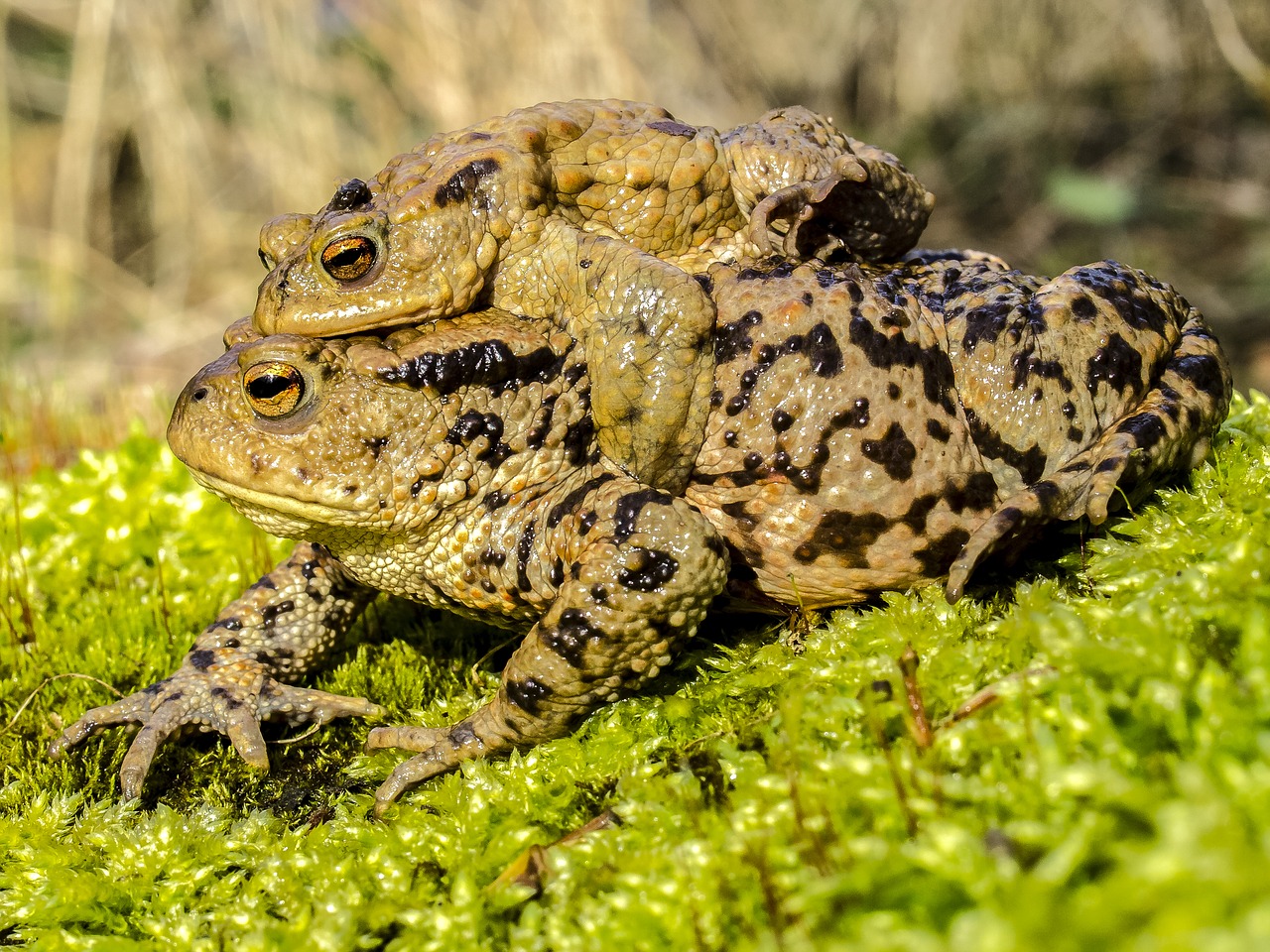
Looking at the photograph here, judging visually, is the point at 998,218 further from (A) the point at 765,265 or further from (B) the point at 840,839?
(B) the point at 840,839

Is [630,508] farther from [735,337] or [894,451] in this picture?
[894,451]

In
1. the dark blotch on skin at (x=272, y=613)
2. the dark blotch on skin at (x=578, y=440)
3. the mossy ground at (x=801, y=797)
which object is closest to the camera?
the mossy ground at (x=801, y=797)

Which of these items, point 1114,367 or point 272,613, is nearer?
point 1114,367

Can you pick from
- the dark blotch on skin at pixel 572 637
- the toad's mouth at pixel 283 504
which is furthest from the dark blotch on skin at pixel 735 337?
the toad's mouth at pixel 283 504

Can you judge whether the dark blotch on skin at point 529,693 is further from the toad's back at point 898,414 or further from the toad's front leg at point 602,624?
the toad's back at point 898,414

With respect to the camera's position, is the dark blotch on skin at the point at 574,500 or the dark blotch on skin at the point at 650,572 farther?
the dark blotch on skin at the point at 574,500

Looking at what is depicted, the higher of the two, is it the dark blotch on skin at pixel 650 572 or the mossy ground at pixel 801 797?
the dark blotch on skin at pixel 650 572

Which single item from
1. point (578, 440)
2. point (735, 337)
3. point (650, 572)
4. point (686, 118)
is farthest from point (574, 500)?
point (686, 118)
